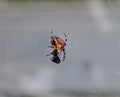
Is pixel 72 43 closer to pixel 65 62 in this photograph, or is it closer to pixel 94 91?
pixel 65 62

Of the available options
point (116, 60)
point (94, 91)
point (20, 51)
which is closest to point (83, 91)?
point (94, 91)

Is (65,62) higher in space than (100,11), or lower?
lower

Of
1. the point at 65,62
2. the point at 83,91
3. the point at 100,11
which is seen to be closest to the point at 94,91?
the point at 83,91

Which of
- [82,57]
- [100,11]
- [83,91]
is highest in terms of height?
[100,11]

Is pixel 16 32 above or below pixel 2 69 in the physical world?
above

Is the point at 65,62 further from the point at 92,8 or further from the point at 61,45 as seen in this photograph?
the point at 92,8

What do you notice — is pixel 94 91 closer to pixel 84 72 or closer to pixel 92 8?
pixel 84 72
